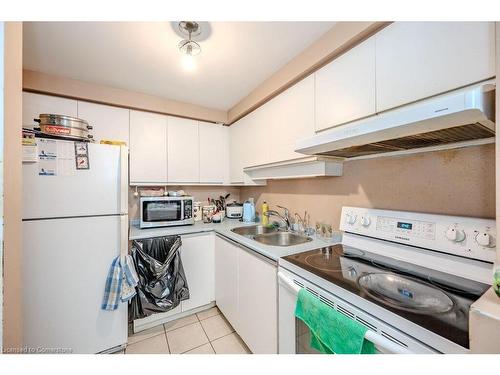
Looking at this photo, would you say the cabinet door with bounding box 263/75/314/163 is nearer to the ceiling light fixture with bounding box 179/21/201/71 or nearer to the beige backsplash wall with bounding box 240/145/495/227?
the beige backsplash wall with bounding box 240/145/495/227

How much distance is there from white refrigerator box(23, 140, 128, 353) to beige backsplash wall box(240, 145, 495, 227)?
152 centimetres

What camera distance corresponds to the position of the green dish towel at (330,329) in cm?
70

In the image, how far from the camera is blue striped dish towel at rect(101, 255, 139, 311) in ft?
4.55

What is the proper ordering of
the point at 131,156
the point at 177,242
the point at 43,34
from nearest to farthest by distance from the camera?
the point at 43,34
the point at 177,242
the point at 131,156

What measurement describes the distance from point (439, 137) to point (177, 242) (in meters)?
1.81

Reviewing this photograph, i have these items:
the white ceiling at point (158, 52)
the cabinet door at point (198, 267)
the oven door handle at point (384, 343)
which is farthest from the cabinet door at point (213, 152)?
the oven door handle at point (384, 343)

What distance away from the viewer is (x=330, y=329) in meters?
0.79

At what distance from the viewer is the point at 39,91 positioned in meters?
1.60

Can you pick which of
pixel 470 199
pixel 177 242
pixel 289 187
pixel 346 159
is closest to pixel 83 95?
pixel 177 242

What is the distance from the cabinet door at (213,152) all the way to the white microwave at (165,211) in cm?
40

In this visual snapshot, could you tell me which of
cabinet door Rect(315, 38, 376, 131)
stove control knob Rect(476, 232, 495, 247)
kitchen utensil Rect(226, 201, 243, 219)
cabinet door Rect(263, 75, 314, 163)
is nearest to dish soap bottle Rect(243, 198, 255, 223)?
kitchen utensil Rect(226, 201, 243, 219)
